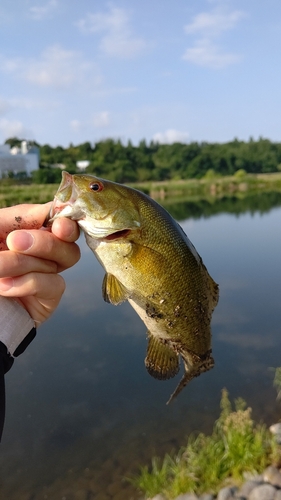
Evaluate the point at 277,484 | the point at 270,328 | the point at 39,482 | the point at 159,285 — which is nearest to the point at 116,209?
the point at 159,285

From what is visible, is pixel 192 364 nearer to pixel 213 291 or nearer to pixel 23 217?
pixel 213 291

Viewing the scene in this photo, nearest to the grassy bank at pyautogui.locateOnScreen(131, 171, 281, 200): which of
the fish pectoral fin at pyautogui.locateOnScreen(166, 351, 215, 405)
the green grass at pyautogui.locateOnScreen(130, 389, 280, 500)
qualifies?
the green grass at pyautogui.locateOnScreen(130, 389, 280, 500)

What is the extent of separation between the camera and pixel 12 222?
2383mm

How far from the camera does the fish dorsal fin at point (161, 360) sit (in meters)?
2.16

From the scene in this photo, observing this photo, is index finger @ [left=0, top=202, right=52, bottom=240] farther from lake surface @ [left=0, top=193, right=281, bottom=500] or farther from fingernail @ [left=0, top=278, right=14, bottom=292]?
lake surface @ [left=0, top=193, right=281, bottom=500]

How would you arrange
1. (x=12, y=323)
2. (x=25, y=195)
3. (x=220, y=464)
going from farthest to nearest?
(x=25, y=195), (x=220, y=464), (x=12, y=323)

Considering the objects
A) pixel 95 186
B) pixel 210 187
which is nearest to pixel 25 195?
pixel 95 186

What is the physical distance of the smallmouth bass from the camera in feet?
6.82

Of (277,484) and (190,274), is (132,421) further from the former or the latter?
(190,274)

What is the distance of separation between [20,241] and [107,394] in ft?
25.3

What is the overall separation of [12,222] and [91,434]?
669cm

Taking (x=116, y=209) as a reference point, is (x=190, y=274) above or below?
below

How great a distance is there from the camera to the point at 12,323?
7.61 ft

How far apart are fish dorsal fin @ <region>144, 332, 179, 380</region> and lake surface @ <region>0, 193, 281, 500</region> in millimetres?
5114
